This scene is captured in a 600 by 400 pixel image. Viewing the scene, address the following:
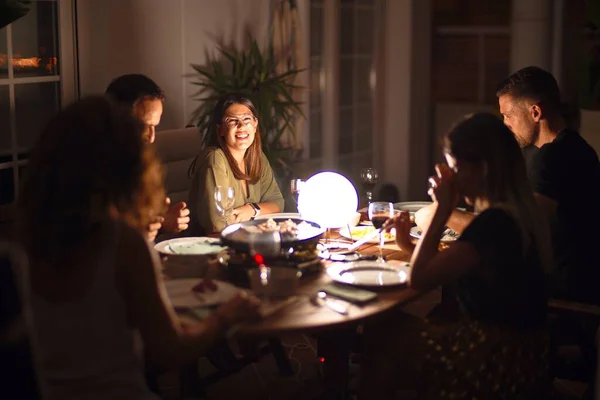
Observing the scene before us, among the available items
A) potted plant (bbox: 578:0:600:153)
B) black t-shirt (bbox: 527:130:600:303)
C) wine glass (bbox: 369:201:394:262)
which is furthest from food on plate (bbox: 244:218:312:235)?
potted plant (bbox: 578:0:600:153)

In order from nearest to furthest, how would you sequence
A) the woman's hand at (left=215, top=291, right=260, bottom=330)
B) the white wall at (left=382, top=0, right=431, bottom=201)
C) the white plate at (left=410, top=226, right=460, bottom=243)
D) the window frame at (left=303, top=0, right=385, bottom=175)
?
1. the woman's hand at (left=215, top=291, right=260, bottom=330)
2. the white plate at (left=410, top=226, right=460, bottom=243)
3. the window frame at (left=303, top=0, right=385, bottom=175)
4. the white wall at (left=382, top=0, right=431, bottom=201)

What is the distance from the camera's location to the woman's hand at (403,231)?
271cm

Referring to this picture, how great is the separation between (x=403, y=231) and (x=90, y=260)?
118 cm

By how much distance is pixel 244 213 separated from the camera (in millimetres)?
3439

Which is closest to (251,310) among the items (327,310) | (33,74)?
(327,310)

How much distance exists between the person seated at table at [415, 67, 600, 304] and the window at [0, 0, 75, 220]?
6.81 feet

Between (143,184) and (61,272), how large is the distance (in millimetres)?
269

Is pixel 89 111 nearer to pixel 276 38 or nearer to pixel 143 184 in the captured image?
pixel 143 184

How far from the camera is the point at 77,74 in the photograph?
14.0ft

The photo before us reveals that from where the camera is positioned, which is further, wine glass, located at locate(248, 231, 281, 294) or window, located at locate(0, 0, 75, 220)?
window, located at locate(0, 0, 75, 220)

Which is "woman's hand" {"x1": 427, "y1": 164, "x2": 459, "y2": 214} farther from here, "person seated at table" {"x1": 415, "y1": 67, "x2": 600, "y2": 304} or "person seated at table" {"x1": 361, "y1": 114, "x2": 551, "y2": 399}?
"person seated at table" {"x1": 415, "y1": 67, "x2": 600, "y2": 304}

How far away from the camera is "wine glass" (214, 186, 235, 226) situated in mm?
2959

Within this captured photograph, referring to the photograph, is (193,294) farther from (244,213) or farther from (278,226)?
(244,213)

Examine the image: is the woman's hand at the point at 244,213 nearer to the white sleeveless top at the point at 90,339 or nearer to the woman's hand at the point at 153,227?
the woman's hand at the point at 153,227
